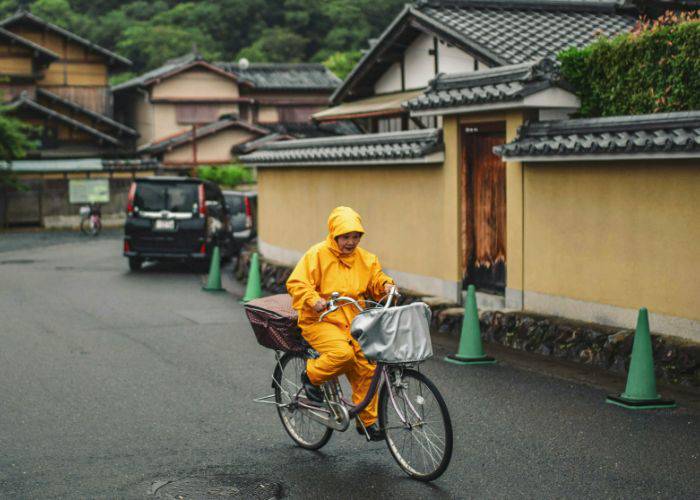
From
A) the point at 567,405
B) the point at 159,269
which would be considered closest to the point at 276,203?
the point at 159,269

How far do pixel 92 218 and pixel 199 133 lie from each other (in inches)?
451

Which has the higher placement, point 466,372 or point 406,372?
point 406,372

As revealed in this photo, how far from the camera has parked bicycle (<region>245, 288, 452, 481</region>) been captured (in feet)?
20.7

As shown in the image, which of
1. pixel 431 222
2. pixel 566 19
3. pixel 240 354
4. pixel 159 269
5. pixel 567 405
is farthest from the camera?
pixel 159 269

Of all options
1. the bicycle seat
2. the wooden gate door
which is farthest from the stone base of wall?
the bicycle seat

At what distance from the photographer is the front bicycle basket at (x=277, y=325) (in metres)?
7.13

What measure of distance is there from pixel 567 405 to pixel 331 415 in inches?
111

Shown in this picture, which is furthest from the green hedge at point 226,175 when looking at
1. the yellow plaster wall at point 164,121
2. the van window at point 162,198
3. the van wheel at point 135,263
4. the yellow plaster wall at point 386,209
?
the yellow plaster wall at point 386,209

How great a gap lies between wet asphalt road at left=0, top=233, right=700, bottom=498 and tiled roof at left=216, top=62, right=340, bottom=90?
137 ft

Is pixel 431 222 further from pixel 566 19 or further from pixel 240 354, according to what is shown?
pixel 566 19

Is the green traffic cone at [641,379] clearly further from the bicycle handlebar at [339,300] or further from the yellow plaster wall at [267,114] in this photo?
the yellow plaster wall at [267,114]

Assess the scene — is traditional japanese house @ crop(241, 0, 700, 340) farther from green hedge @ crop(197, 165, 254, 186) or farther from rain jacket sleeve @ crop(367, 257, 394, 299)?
green hedge @ crop(197, 165, 254, 186)

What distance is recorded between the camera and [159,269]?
23266mm

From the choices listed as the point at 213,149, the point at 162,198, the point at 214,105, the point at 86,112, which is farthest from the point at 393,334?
the point at 214,105
